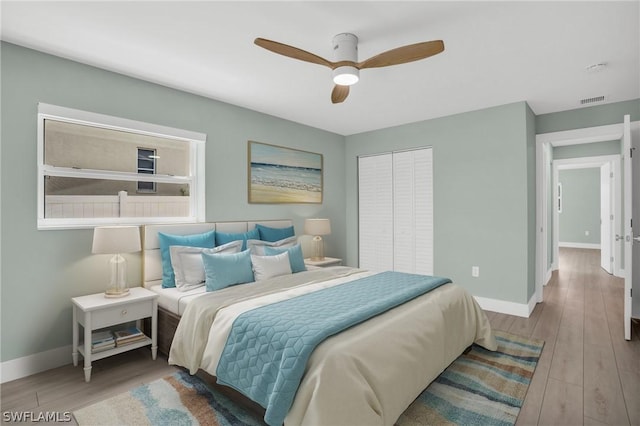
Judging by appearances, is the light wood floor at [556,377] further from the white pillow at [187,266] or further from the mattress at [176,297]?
the white pillow at [187,266]

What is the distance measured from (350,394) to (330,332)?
316mm

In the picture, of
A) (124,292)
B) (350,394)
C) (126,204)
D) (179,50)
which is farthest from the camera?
(126,204)

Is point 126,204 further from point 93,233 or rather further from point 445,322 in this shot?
point 445,322

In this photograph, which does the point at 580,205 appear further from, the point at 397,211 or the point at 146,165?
the point at 146,165

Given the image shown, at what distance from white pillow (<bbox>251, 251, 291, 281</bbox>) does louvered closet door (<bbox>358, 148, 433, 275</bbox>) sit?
2304 mm

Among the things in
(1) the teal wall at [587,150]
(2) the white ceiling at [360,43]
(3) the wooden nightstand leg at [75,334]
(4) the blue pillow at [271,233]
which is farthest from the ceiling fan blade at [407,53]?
(1) the teal wall at [587,150]

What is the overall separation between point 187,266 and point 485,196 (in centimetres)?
352

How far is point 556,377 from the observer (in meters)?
2.46

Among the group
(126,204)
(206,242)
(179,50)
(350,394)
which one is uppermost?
(179,50)

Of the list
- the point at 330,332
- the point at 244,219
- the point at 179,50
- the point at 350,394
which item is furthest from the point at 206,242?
the point at 350,394

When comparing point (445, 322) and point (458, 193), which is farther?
point (458, 193)

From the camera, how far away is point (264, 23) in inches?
87.5

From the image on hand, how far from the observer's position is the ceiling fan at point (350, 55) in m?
2.11

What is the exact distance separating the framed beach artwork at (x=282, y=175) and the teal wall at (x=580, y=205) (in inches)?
315
